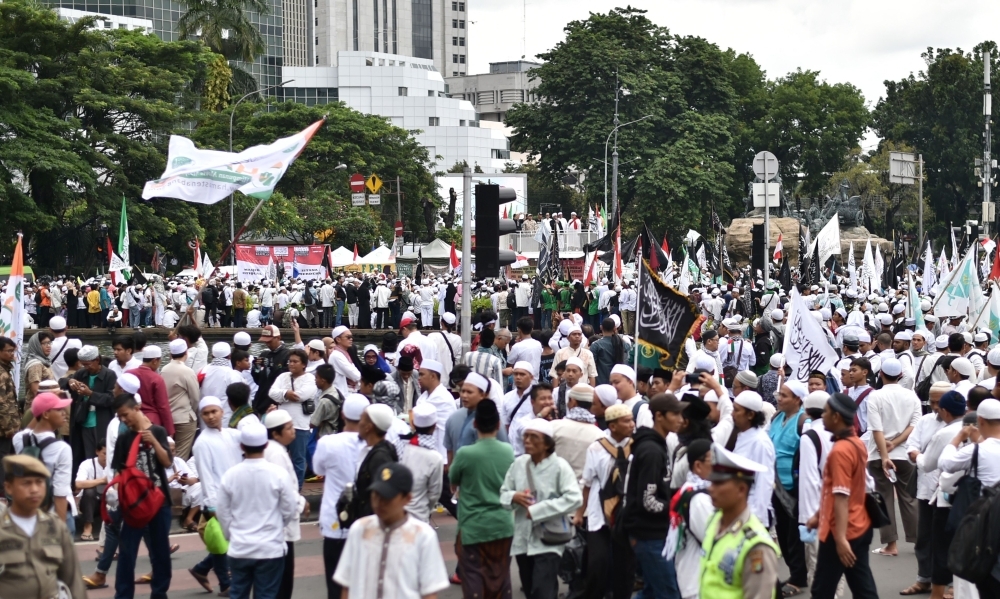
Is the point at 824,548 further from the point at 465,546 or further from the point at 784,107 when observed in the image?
the point at 784,107

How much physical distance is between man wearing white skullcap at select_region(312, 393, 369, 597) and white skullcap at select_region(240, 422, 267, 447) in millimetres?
603

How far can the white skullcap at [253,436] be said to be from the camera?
7.05 m

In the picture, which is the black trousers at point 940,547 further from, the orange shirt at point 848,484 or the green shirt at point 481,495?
the green shirt at point 481,495

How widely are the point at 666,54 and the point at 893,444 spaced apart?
57.4 m

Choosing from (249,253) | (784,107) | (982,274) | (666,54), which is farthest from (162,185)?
(784,107)

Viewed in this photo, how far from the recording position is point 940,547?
27.5 feet

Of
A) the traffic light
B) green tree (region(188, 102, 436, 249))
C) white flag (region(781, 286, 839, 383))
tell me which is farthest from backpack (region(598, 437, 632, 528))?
green tree (region(188, 102, 436, 249))

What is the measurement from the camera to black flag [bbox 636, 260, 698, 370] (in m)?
11.5

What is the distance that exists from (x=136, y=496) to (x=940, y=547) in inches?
202

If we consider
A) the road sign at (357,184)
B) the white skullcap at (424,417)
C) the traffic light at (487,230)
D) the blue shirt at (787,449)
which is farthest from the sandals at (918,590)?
the road sign at (357,184)

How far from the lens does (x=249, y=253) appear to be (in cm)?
3769

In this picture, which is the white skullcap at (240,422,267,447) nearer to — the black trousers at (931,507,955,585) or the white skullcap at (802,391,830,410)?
the white skullcap at (802,391,830,410)

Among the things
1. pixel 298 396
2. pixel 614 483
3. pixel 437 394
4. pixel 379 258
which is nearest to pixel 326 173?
pixel 379 258

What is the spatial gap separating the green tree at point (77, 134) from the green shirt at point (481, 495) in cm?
3511
